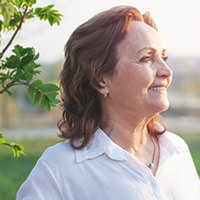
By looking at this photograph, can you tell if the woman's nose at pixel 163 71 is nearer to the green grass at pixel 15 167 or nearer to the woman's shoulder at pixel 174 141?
the woman's shoulder at pixel 174 141

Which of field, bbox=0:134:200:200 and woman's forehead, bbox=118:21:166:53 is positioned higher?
woman's forehead, bbox=118:21:166:53

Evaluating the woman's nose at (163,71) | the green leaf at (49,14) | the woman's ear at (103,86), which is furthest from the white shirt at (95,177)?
the green leaf at (49,14)

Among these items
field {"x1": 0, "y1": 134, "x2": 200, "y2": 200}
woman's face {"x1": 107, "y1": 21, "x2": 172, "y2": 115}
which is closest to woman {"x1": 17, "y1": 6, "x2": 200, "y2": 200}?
woman's face {"x1": 107, "y1": 21, "x2": 172, "y2": 115}

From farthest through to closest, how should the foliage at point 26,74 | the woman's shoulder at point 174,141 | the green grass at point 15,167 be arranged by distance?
the green grass at point 15,167 < the woman's shoulder at point 174,141 < the foliage at point 26,74

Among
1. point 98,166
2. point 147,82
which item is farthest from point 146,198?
point 147,82

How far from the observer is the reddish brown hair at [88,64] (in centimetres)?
189

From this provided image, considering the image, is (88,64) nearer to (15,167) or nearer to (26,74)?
(26,74)

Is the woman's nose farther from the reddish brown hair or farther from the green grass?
the green grass

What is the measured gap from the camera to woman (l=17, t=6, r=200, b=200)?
1858 millimetres

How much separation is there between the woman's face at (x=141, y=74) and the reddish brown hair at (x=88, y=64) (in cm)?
3

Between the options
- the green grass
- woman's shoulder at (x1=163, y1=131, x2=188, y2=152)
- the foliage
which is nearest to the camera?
the foliage

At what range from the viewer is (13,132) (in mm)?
11258

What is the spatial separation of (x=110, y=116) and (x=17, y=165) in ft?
25.8

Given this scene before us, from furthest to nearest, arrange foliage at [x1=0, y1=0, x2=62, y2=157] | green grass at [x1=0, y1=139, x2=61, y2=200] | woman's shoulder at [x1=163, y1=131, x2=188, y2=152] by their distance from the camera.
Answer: green grass at [x1=0, y1=139, x2=61, y2=200] < woman's shoulder at [x1=163, y1=131, x2=188, y2=152] < foliage at [x1=0, y1=0, x2=62, y2=157]
